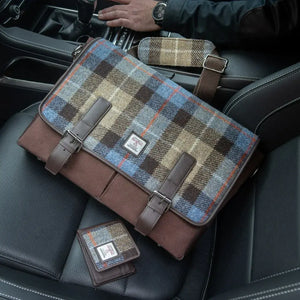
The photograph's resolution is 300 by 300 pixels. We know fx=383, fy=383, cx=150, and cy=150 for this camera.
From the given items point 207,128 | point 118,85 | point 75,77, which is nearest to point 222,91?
point 207,128

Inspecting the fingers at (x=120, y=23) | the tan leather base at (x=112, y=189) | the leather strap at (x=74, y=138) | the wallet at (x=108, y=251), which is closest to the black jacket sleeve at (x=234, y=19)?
the fingers at (x=120, y=23)

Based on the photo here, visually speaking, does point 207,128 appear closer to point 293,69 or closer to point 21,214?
point 293,69

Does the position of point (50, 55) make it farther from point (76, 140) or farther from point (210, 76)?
point (210, 76)

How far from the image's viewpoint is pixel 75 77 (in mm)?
987

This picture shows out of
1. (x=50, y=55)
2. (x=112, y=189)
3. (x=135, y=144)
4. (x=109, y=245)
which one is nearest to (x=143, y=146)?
(x=135, y=144)

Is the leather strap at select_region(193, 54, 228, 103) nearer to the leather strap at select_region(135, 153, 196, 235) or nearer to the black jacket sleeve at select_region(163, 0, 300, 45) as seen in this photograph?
the black jacket sleeve at select_region(163, 0, 300, 45)

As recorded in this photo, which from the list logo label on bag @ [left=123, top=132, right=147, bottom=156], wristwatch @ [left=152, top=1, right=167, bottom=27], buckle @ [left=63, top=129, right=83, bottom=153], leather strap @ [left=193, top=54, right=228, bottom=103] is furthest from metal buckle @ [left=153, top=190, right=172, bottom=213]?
wristwatch @ [left=152, top=1, right=167, bottom=27]

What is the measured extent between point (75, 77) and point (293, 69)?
53 cm

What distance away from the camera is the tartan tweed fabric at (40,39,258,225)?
919 millimetres

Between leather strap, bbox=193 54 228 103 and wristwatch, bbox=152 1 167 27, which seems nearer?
leather strap, bbox=193 54 228 103

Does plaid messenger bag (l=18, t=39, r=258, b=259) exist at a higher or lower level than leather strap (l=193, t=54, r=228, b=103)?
lower

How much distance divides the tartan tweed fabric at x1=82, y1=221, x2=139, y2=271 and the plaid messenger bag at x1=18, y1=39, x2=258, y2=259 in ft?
0.22

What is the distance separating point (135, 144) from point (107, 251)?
0.27 meters

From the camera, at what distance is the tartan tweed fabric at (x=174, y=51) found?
1.10 m
